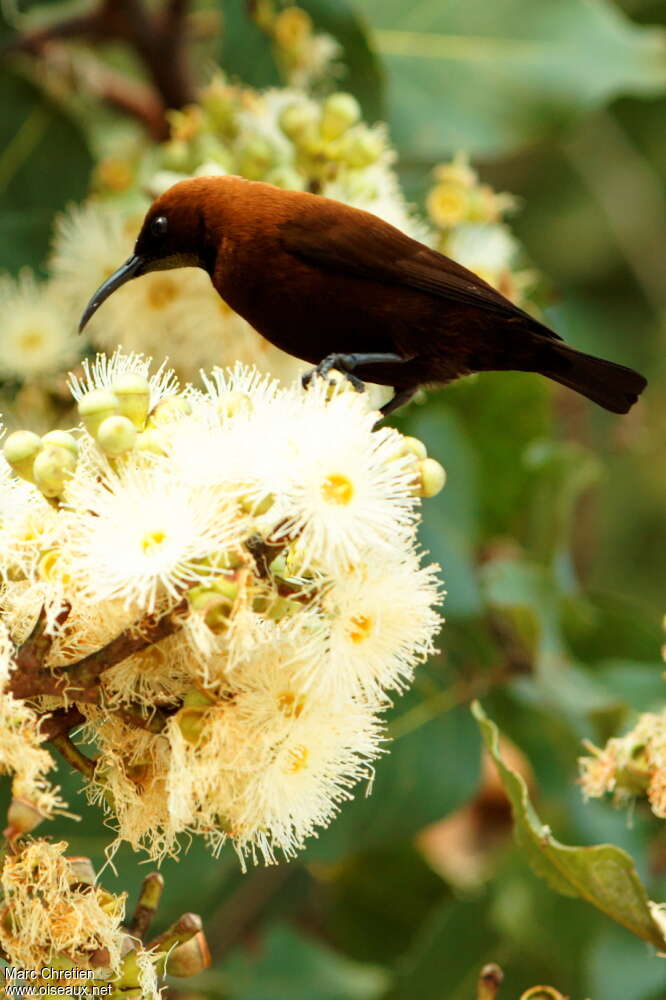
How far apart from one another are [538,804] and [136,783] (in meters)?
1.56

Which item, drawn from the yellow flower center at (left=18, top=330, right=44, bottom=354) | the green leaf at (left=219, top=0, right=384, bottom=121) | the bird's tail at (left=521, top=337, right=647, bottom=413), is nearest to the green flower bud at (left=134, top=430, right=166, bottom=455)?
the bird's tail at (left=521, top=337, right=647, bottom=413)

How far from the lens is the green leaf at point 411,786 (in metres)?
2.30

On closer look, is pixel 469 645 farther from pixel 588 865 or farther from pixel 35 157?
pixel 35 157

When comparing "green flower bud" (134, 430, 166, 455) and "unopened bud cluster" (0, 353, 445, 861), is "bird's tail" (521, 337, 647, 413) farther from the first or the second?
"green flower bud" (134, 430, 166, 455)

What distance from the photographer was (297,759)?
1.34 meters

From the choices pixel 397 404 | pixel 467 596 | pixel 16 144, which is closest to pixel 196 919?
pixel 397 404

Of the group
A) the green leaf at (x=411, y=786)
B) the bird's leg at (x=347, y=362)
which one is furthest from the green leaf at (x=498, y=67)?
the green leaf at (x=411, y=786)

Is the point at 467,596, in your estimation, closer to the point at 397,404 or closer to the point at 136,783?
the point at 397,404

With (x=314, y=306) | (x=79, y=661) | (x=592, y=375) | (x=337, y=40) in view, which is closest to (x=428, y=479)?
(x=79, y=661)

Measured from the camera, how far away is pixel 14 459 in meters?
1.32

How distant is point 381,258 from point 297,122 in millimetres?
389

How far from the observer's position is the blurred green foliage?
2.33 meters

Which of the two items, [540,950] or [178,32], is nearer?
[540,950]

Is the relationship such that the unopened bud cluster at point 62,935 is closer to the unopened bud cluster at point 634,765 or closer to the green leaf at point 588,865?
the green leaf at point 588,865
